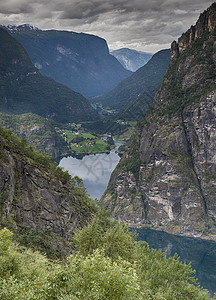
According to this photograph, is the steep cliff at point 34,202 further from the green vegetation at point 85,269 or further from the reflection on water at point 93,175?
the reflection on water at point 93,175

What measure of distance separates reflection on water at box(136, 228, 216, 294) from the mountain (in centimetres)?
514

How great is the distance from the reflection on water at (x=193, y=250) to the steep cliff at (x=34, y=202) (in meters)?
61.7

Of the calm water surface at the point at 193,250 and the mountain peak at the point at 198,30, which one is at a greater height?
the mountain peak at the point at 198,30

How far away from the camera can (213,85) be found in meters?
122

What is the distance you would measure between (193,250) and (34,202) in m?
87.7

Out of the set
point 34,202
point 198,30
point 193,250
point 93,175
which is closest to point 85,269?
point 34,202

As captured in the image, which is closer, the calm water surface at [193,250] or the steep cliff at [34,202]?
the steep cliff at [34,202]

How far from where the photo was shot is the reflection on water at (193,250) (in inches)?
3402

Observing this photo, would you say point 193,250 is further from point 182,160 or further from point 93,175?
point 93,175

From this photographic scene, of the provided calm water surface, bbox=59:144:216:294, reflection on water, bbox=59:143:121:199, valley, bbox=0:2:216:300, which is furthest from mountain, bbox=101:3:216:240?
reflection on water, bbox=59:143:121:199

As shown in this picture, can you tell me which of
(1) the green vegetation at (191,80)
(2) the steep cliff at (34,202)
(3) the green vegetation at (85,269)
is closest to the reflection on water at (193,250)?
(3) the green vegetation at (85,269)

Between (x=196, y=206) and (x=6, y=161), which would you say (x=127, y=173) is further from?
(x=6, y=161)

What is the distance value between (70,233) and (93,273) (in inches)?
1167

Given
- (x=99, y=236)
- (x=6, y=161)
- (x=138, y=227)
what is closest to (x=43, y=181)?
(x=6, y=161)
